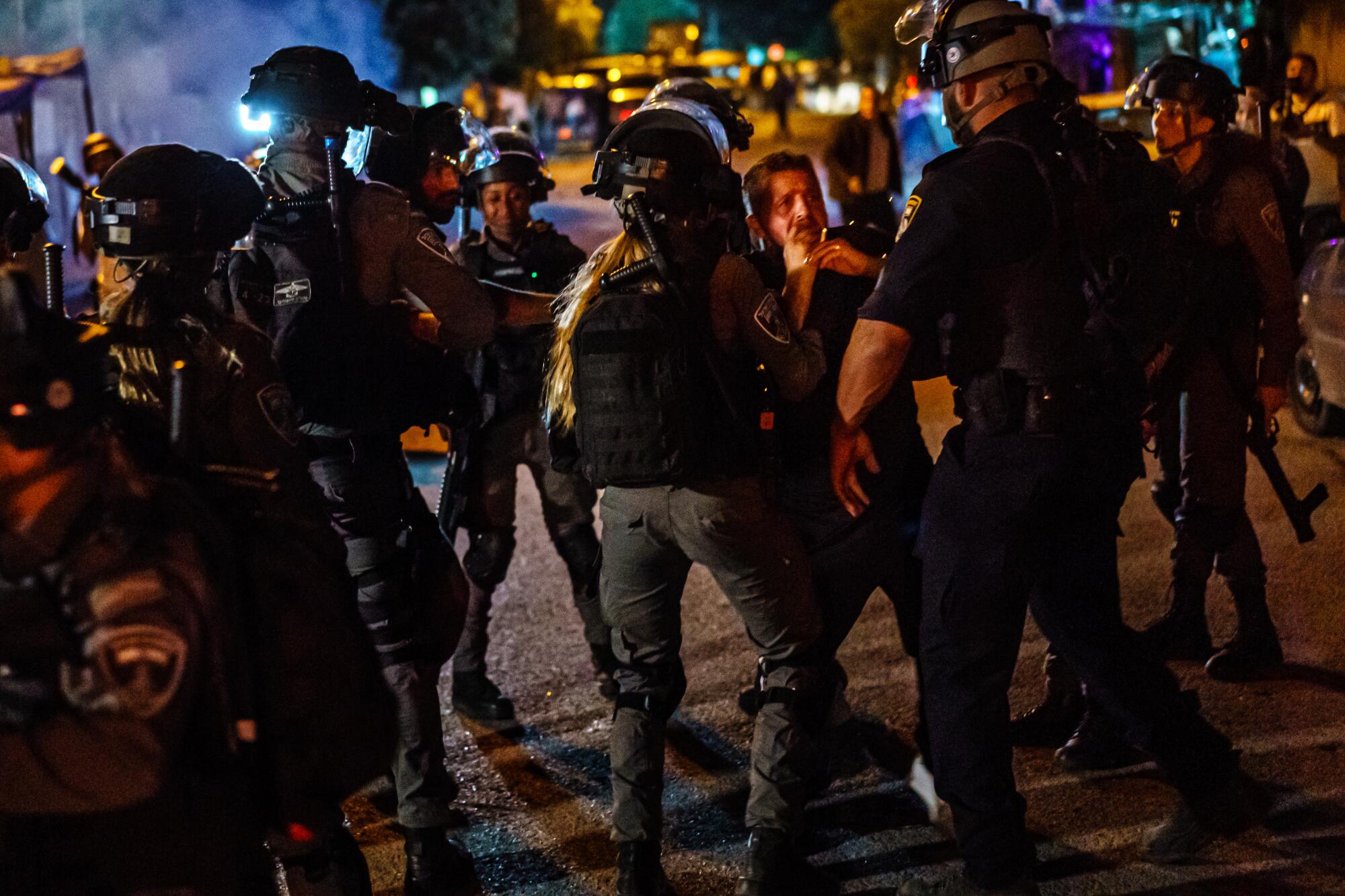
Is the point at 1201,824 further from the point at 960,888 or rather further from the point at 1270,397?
the point at 1270,397

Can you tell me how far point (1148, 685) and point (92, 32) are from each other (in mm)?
17575

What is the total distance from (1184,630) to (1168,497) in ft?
1.63

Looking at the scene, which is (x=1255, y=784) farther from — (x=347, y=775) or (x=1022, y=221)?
(x=347, y=775)

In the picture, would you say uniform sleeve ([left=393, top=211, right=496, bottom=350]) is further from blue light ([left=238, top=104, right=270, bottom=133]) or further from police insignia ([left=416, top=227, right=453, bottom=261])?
blue light ([left=238, top=104, right=270, bottom=133])

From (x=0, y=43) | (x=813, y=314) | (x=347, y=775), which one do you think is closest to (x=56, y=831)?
(x=347, y=775)

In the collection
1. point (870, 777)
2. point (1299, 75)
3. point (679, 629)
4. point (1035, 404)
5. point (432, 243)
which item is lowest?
point (870, 777)

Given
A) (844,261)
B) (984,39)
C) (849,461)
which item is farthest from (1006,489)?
(984,39)

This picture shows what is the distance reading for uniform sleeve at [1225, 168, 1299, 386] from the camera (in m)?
4.43

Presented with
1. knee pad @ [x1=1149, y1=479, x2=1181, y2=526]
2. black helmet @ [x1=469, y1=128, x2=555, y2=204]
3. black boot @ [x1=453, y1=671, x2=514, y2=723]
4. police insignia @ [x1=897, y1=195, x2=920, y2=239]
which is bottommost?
black boot @ [x1=453, y1=671, x2=514, y2=723]

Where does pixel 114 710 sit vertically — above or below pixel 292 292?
below

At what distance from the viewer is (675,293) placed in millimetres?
3254

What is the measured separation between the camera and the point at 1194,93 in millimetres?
4648

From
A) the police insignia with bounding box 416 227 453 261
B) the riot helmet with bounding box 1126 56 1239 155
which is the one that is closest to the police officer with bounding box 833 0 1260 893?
the police insignia with bounding box 416 227 453 261

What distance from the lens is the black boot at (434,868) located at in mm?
3689
